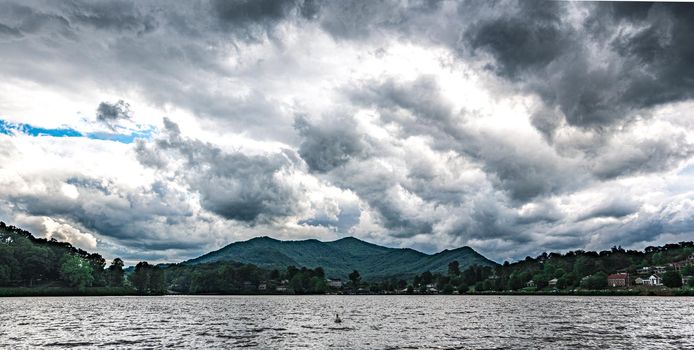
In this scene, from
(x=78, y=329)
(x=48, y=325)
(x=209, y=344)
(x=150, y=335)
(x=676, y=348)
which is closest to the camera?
(x=676, y=348)

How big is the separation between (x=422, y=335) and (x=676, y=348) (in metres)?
32.6

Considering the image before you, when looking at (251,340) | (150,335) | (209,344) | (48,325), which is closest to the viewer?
(209,344)

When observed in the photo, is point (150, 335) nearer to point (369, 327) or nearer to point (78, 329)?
point (78, 329)

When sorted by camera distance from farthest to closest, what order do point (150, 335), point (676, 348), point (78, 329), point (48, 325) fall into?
point (48, 325)
point (78, 329)
point (150, 335)
point (676, 348)

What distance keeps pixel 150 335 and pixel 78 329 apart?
16.5m

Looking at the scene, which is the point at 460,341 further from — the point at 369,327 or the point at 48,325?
the point at 48,325

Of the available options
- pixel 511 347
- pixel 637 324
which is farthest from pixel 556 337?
pixel 637 324

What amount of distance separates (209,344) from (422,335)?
3145 cm

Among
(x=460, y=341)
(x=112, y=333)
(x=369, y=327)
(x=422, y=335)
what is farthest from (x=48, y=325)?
(x=460, y=341)

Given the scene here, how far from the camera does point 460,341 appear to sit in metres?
71.2

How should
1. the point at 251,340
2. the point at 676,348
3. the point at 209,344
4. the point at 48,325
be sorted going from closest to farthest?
the point at 676,348 < the point at 209,344 < the point at 251,340 < the point at 48,325

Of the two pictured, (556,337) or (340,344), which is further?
(556,337)

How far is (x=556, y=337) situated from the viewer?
76.4 metres

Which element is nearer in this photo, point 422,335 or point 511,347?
point 511,347
